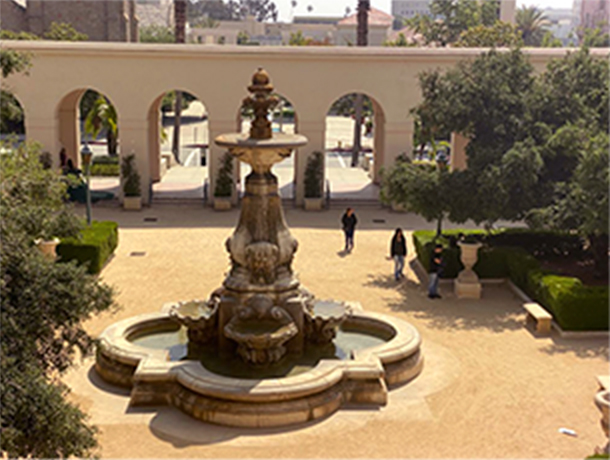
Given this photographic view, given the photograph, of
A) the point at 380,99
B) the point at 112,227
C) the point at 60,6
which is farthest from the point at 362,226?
the point at 60,6

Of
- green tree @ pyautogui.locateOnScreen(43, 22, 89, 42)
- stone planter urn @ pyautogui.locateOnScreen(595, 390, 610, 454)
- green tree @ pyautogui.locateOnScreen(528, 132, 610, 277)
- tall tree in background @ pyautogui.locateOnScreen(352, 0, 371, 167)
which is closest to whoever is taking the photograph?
stone planter urn @ pyautogui.locateOnScreen(595, 390, 610, 454)

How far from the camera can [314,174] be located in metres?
30.8

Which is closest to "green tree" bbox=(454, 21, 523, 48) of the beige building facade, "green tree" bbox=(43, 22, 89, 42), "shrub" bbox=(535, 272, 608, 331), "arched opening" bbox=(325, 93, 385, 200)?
"arched opening" bbox=(325, 93, 385, 200)

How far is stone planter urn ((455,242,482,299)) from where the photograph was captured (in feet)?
64.5

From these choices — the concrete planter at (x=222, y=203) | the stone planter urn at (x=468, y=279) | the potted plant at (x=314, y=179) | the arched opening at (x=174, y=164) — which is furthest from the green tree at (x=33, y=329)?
the arched opening at (x=174, y=164)

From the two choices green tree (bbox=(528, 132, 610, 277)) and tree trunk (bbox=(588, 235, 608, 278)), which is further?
tree trunk (bbox=(588, 235, 608, 278))

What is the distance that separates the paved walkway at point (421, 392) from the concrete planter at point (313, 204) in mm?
7663

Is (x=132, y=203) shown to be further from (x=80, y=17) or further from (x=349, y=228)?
(x=80, y=17)

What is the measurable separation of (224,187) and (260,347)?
1703 cm

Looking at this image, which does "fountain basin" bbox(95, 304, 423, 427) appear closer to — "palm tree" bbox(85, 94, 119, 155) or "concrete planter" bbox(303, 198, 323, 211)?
"concrete planter" bbox(303, 198, 323, 211)

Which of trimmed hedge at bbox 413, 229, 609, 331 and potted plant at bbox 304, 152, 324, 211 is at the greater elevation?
potted plant at bbox 304, 152, 324, 211

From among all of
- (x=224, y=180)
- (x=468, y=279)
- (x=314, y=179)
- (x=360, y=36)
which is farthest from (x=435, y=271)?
(x=360, y=36)

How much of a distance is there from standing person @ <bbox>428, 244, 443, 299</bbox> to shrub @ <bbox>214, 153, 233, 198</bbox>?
40.4 feet

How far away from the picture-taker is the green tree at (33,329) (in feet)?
28.2
